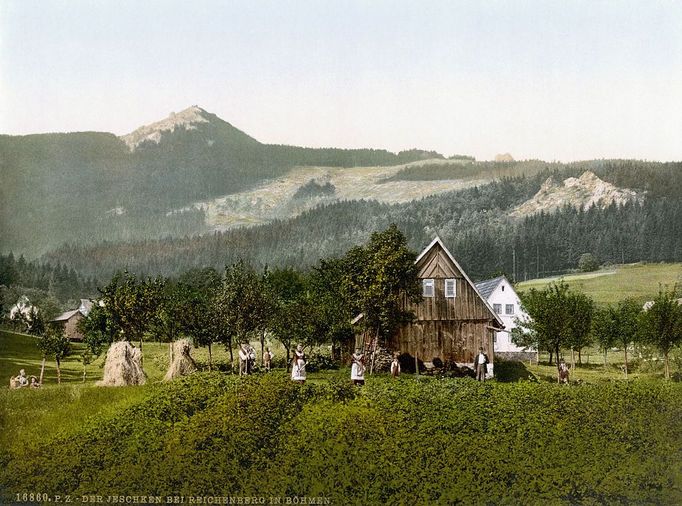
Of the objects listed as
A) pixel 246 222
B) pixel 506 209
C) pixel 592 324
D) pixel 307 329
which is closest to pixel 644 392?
pixel 592 324

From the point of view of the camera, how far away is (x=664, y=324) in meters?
13.5

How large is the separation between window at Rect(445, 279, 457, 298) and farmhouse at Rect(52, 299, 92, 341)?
24.7ft

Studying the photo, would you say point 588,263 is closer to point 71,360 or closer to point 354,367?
point 354,367

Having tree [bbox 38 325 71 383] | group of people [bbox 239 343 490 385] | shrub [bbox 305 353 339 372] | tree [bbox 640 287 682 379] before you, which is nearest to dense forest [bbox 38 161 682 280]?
tree [bbox 640 287 682 379]

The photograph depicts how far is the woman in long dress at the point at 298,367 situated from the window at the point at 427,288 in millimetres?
2747

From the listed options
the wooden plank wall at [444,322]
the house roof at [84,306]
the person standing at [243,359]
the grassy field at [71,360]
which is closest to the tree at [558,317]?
the wooden plank wall at [444,322]

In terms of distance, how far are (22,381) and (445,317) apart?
28.1 feet

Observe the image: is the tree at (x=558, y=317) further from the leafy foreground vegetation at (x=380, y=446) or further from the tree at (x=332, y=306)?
the tree at (x=332, y=306)

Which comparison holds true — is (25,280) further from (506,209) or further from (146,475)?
(506,209)

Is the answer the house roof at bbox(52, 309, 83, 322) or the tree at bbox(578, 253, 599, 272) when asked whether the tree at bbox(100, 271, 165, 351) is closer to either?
the house roof at bbox(52, 309, 83, 322)

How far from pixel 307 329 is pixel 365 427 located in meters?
3.82

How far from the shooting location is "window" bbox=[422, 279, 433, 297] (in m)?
13.8

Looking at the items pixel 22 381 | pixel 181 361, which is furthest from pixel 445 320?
pixel 22 381

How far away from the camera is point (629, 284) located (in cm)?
1368
